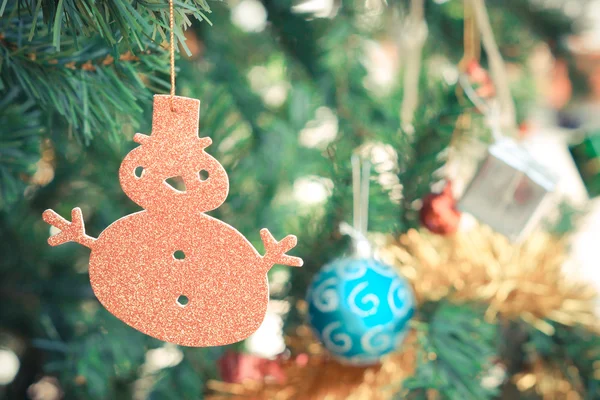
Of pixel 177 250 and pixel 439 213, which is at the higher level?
pixel 177 250

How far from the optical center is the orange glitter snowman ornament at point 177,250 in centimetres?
35

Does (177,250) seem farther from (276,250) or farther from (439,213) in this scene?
(439,213)

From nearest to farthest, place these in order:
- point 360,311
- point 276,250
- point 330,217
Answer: point 276,250 < point 360,311 < point 330,217

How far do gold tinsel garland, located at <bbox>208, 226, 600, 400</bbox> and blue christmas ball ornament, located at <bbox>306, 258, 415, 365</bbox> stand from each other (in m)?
0.04

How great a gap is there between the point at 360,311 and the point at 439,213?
5.4 inches

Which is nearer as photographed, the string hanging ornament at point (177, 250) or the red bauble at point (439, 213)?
the string hanging ornament at point (177, 250)

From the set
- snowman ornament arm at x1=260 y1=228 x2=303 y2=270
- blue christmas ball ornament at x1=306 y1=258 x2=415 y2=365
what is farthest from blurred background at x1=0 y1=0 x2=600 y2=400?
snowman ornament arm at x1=260 y1=228 x2=303 y2=270

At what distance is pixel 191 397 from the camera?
0.59 meters

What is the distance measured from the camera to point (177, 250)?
0.36 metres

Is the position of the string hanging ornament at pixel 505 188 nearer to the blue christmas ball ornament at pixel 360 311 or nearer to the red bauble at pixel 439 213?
the red bauble at pixel 439 213

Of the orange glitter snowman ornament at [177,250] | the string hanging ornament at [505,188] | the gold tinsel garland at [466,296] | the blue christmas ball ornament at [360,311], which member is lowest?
the gold tinsel garland at [466,296]

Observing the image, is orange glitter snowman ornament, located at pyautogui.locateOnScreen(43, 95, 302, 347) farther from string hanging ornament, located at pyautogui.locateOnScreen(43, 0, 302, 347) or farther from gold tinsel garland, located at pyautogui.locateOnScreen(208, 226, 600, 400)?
gold tinsel garland, located at pyautogui.locateOnScreen(208, 226, 600, 400)

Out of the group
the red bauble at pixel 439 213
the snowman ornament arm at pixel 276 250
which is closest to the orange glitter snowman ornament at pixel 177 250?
the snowman ornament arm at pixel 276 250

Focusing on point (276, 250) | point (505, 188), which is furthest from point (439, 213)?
point (276, 250)
